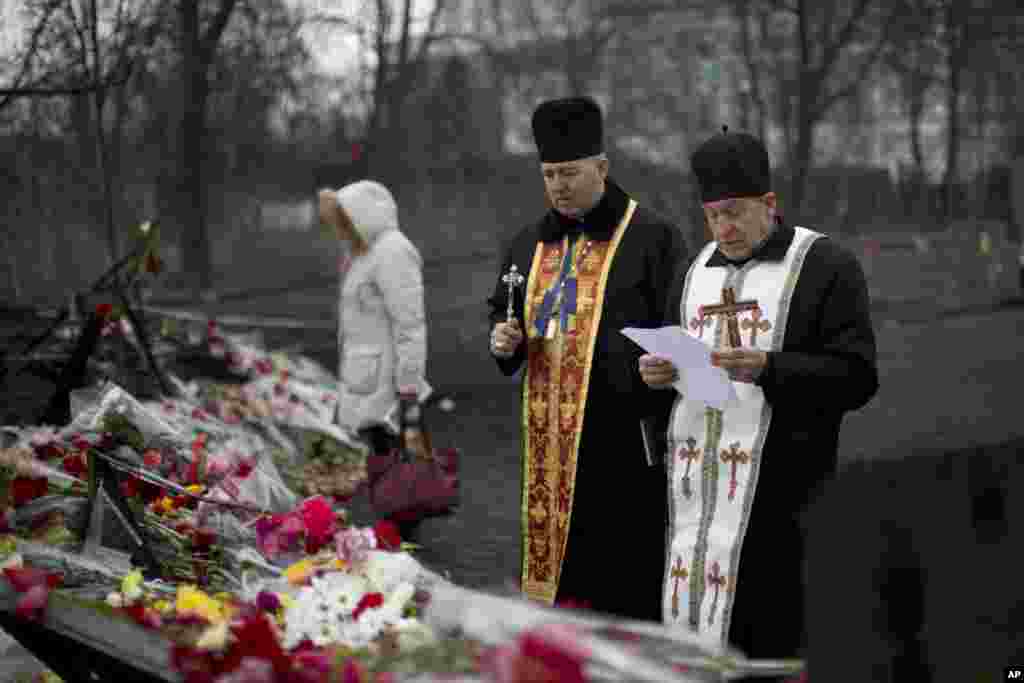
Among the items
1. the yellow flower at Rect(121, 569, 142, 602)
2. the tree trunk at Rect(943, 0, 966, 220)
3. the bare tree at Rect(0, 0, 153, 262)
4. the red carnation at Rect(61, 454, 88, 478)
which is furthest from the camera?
the tree trunk at Rect(943, 0, 966, 220)

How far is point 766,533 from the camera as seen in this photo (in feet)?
14.1

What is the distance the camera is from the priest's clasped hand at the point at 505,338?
16.5ft

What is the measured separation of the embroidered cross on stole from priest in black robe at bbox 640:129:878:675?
0.73 m

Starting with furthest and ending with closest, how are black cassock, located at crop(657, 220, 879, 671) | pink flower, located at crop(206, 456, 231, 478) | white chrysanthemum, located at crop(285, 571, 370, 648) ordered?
pink flower, located at crop(206, 456, 231, 478) → black cassock, located at crop(657, 220, 879, 671) → white chrysanthemum, located at crop(285, 571, 370, 648)

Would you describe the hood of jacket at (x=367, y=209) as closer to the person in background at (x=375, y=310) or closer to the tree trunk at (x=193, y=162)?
the person in background at (x=375, y=310)

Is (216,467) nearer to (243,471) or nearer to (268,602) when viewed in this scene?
(243,471)

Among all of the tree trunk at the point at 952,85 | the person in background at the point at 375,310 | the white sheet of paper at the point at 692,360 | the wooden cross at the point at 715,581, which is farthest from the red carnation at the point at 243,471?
the tree trunk at the point at 952,85

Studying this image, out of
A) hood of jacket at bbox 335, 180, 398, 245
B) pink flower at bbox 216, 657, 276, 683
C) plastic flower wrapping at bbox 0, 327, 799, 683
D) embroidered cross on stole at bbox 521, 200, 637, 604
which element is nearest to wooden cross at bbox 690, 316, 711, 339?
embroidered cross on stole at bbox 521, 200, 637, 604

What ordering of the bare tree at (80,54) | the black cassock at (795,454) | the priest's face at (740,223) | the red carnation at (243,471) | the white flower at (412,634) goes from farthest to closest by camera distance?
the bare tree at (80,54), the red carnation at (243,471), the priest's face at (740,223), the black cassock at (795,454), the white flower at (412,634)

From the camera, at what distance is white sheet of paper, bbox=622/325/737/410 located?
13.4 ft

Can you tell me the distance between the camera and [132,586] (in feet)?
12.7

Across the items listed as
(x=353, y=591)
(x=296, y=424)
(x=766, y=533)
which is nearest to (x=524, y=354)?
Result: (x=766, y=533)

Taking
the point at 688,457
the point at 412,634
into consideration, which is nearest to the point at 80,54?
the point at 688,457

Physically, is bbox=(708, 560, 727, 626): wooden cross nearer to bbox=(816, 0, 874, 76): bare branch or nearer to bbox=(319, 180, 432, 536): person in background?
bbox=(319, 180, 432, 536): person in background
